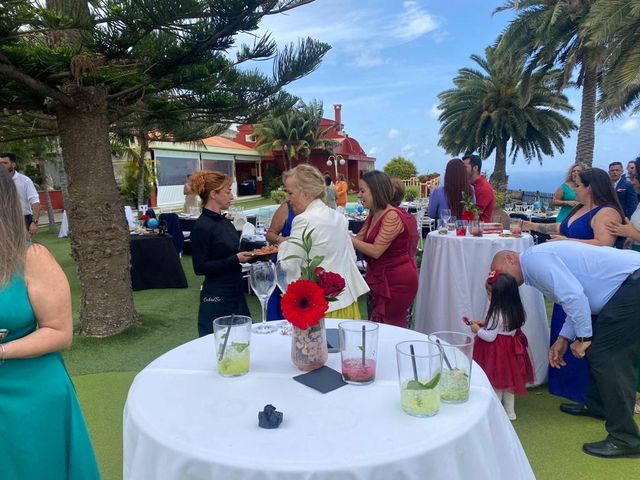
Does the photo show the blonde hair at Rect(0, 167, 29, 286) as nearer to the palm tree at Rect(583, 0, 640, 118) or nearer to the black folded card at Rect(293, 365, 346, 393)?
the black folded card at Rect(293, 365, 346, 393)

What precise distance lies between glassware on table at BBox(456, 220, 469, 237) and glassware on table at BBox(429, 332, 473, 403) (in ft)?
8.53

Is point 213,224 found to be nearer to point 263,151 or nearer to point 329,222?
point 329,222

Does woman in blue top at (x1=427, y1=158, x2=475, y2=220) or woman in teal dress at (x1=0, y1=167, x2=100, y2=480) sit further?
woman in blue top at (x1=427, y1=158, x2=475, y2=220)

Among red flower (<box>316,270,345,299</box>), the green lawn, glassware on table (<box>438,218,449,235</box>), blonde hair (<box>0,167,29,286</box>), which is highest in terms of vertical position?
blonde hair (<box>0,167,29,286</box>)

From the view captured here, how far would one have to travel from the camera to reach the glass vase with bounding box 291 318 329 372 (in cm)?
144

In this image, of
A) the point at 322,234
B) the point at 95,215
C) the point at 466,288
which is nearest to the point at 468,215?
the point at 466,288

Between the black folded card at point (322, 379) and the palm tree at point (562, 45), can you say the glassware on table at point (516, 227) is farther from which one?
the palm tree at point (562, 45)

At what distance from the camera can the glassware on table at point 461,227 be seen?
380cm

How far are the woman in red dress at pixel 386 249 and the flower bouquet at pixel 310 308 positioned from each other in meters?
1.49

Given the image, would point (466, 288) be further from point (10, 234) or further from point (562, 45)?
point (562, 45)

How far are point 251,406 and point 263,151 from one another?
33.6 metres

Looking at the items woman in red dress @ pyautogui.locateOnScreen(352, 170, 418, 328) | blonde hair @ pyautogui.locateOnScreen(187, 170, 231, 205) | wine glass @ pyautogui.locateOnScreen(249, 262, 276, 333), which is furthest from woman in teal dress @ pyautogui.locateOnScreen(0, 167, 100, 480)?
woman in red dress @ pyautogui.locateOnScreen(352, 170, 418, 328)

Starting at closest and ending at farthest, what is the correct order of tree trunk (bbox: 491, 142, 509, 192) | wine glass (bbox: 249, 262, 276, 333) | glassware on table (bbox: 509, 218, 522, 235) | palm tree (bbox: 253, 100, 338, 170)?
wine glass (bbox: 249, 262, 276, 333), glassware on table (bbox: 509, 218, 522, 235), tree trunk (bbox: 491, 142, 509, 192), palm tree (bbox: 253, 100, 338, 170)

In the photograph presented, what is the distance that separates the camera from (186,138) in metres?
6.88
